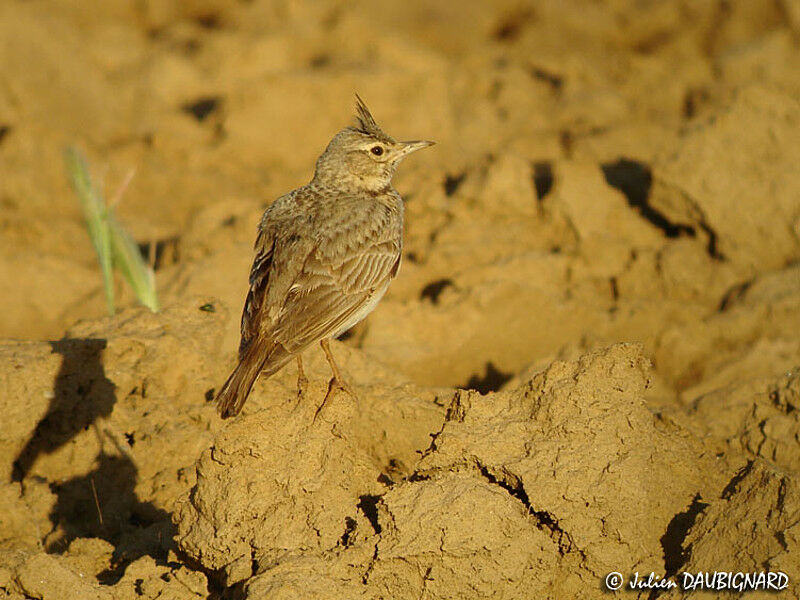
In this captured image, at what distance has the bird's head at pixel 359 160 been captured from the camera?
5938 mm

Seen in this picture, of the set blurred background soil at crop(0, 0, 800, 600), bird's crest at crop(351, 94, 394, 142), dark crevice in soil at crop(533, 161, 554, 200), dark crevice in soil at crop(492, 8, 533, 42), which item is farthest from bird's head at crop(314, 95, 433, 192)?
dark crevice in soil at crop(492, 8, 533, 42)

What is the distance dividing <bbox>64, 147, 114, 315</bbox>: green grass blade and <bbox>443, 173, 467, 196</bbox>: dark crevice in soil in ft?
9.83

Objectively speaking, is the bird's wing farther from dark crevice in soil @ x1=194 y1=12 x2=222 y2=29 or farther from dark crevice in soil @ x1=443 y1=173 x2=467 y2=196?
dark crevice in soil @ x1=194 y1=12 x2=222 y2=29

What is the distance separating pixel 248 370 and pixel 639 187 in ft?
17.4

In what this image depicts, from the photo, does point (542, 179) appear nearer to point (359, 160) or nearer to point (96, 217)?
point (359, 160)

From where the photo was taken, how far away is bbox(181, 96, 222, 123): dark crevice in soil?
467 inches

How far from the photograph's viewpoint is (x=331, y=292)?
5227 mm

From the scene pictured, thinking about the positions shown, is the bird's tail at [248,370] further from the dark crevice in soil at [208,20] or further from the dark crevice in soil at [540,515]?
the dark crevice in soil at [208,20]

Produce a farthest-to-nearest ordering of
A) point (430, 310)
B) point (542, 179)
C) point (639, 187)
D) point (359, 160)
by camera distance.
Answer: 1. point (542, 179)
2. point (639, 187)
3. point (430, 310)
4. point (359, 160)

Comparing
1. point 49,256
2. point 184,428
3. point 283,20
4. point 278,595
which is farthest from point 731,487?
point 283,20

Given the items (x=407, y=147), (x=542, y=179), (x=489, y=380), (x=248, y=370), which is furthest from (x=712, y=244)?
(x=248, y=370)

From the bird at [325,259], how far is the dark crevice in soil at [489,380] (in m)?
1.69

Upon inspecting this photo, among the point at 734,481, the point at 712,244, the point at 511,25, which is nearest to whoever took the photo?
the point at 734,481

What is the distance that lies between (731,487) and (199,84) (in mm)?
9335
